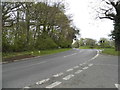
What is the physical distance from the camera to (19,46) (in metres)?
23.2

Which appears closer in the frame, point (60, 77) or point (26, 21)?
point (60, 77)

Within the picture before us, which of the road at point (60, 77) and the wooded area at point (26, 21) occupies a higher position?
the wooded area at point (26, 21)

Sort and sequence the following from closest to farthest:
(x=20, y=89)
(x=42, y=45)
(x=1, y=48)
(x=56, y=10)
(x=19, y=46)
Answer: (x=20, y=89) → (x=1, y=48) → (x=19, y=46) → (x=42, y=45) → (x=56, y=10)

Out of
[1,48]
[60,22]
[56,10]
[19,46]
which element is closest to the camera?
[1,48]

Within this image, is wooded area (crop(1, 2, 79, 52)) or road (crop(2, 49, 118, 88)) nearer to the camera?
road (crop(2, 49, 118, 88))

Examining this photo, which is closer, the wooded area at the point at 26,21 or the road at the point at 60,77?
the road at the point at 60,77

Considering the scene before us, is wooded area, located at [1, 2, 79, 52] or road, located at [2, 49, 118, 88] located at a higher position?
wooded area, located at [1, 2, 79, 52]

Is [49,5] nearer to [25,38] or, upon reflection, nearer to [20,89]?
[25,38]

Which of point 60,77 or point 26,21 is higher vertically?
point 26,21

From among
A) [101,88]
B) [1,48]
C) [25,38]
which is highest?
[25,38]

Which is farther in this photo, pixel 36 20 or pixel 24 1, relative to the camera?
pixel 36 20

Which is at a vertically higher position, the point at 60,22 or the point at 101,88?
the point at 60,22

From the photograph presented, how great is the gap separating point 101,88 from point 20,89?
115 inches

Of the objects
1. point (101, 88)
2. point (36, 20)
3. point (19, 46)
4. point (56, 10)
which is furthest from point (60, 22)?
point (101, 88)
